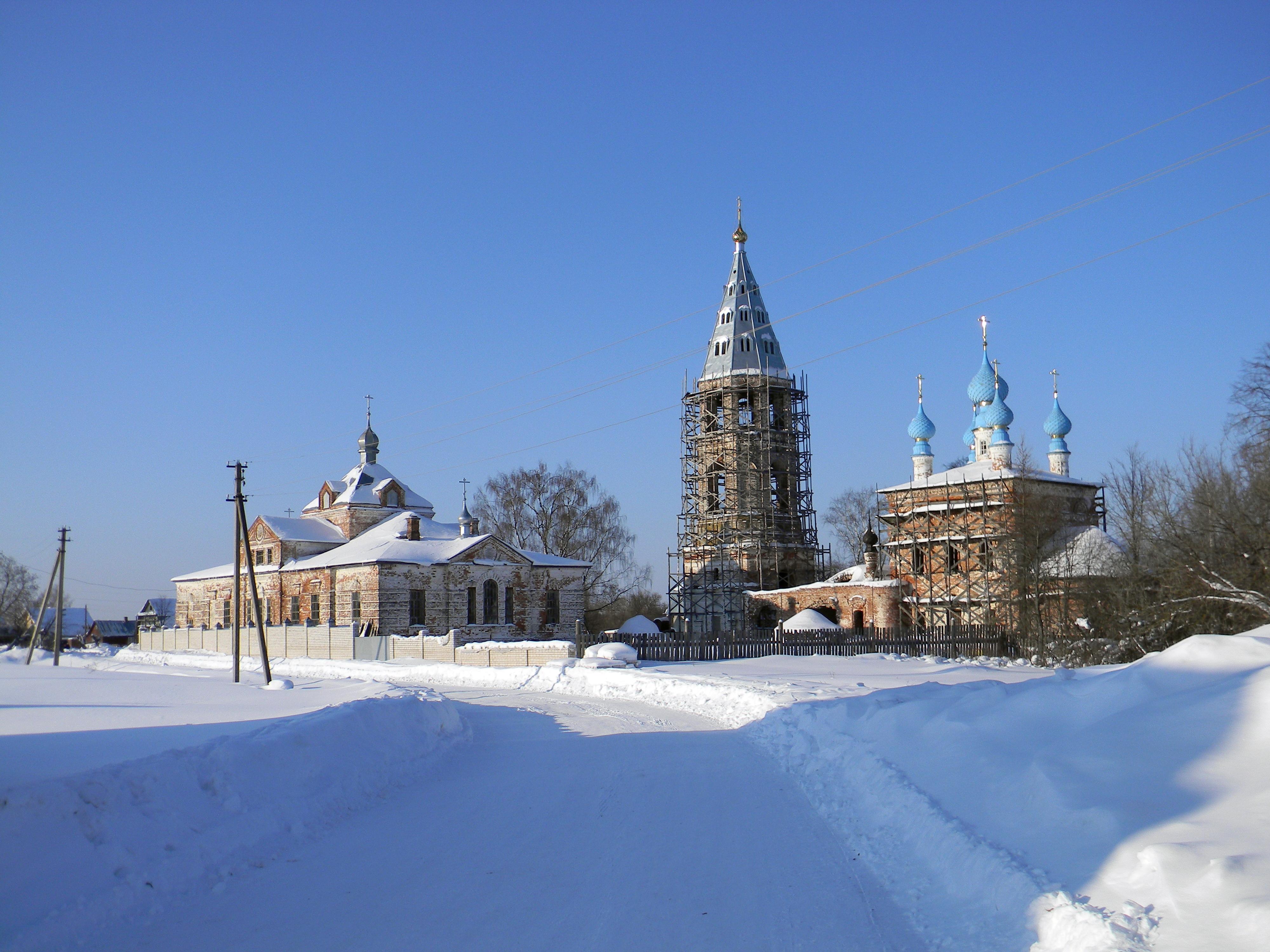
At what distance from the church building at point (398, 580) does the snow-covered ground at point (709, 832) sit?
31.2m

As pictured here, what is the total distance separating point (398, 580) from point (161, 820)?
38.4 meters

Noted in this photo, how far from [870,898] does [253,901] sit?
3947 millimetres

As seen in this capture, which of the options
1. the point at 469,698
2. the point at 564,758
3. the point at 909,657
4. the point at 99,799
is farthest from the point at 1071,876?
the point at 909,657

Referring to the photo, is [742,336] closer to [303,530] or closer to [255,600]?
[303,530]

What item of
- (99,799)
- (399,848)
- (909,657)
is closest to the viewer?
(99,799)

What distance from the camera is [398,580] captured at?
147ft

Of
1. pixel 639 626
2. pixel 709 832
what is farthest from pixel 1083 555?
pixel 709 832

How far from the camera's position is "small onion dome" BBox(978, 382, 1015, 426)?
50531mm

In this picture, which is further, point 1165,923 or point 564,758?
point 564,758

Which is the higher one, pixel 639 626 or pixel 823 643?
pixel 639 626

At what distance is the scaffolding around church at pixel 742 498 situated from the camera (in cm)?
5534

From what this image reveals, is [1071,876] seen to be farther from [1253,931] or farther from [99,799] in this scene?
[99,799]

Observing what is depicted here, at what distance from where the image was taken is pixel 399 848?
7.88m

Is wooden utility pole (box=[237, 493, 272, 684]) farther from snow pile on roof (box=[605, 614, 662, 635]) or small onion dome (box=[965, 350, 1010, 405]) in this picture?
small onion dome (box=[965, 350, 1010, 405])
